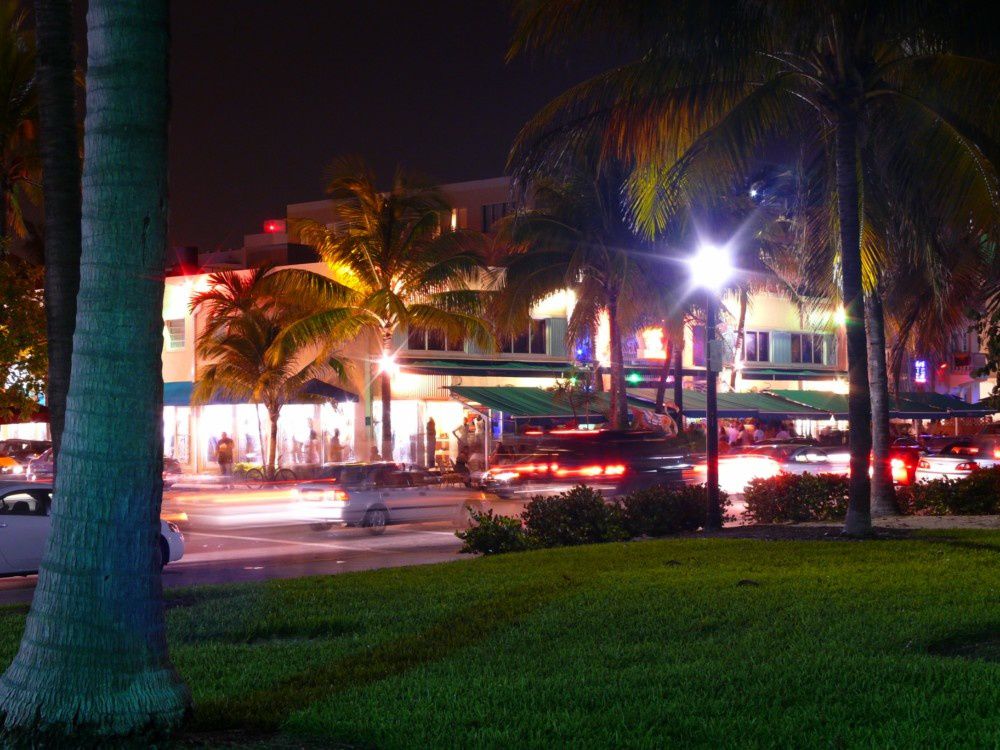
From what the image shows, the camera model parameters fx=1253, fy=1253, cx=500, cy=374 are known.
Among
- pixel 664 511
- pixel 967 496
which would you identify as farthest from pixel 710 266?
pixel 967 496

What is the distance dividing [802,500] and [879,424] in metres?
1.92

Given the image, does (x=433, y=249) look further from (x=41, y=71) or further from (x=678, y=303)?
(x=41, y=71)

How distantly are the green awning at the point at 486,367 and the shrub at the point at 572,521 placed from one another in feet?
76.1

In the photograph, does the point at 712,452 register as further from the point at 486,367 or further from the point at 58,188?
the point at 486,367

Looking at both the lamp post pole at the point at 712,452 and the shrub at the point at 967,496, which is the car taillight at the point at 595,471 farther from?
the shrub at the point at 967,496

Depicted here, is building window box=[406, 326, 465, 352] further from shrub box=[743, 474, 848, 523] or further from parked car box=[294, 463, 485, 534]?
shrub box=[743, 474, 848, 523]

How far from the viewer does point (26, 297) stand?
65.0 feet

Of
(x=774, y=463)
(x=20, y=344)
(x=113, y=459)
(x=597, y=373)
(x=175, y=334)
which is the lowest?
(x=774, y=463)

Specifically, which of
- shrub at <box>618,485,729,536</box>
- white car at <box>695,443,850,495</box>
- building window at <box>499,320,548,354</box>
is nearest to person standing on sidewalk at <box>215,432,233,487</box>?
building window at <box>499,320,548,354</box>

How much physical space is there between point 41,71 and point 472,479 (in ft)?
69.8

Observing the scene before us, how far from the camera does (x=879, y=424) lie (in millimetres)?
22375

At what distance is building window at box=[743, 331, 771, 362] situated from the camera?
59.0 m

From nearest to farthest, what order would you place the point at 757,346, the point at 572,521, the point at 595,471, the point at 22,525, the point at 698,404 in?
the point at 22,525 → the point at 572,521 → the point at 595,471 → the point at 698,404 → the point at 757,346

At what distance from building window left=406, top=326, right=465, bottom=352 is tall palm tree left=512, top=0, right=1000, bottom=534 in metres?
24.9
